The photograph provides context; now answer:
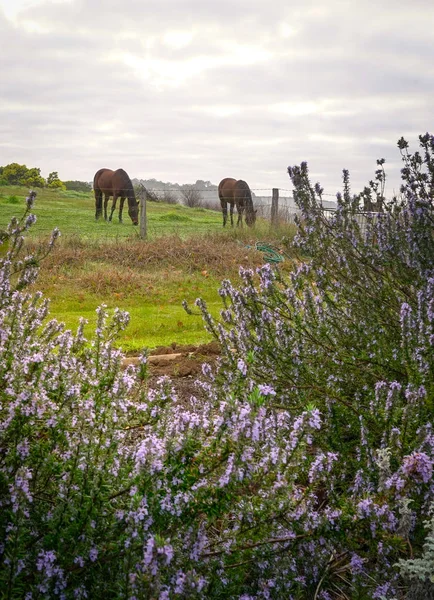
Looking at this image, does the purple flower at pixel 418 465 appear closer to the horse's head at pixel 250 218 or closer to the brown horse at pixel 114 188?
the horse's head at pixel 250 218

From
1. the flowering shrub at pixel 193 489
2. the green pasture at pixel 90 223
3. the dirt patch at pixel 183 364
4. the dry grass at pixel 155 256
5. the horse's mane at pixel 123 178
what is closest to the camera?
the flowering shrub at pixel 193 489

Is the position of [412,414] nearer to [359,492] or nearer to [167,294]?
[359,492]

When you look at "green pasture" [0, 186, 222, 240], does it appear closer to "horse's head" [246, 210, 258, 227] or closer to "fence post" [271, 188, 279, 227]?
"horse's head" [246, 210, 258, 227]

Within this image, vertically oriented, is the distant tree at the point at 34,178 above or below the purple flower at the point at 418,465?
above

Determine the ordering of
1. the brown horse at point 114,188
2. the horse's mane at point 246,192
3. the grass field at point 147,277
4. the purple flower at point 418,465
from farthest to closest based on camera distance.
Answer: the brown horse at point 114,188, the horse's mane at point 246,192, the grass field at point 147,277, the purple flower at point 418,465

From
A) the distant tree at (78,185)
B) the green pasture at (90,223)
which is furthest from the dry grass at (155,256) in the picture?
the distant tree at (78,185)

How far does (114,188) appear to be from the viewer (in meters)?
25.3

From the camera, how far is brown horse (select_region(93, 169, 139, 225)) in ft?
81.2

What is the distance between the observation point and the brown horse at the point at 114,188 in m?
24.8

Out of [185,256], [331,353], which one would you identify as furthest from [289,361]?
[185,256]

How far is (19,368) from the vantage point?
2393 millimetres

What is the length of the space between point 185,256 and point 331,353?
9798 millimetres

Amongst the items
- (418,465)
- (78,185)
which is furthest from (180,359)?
(78,185)

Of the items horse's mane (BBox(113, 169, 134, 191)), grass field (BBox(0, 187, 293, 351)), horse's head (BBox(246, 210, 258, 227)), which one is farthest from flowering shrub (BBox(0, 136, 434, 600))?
horse's mane (BBox(113, 169, 134, 191))
